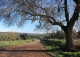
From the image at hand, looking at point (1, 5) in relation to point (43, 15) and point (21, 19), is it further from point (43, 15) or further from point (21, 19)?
point (43, 15)

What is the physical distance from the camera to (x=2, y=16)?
2619 cm

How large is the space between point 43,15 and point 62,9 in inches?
114

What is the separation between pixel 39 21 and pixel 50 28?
201cm

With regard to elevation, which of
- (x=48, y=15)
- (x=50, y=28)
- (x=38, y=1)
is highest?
(x=38, y=1)

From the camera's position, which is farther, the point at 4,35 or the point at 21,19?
the point at 4,35

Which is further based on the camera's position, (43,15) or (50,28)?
(50,28)

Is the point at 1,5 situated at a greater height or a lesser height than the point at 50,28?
greater

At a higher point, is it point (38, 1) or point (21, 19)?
point (38, 1)

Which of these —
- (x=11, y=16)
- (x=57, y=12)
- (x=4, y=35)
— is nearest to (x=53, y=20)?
(x=57, y=12)

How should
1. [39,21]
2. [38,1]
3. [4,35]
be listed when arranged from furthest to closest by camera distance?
[4,35], [39,21], [38,1]

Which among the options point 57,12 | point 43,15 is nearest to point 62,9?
point 57,12

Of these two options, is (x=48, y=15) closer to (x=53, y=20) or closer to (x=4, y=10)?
(x=53, y=20)

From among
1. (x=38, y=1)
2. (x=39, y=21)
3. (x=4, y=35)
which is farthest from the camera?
(x=4, y=35)

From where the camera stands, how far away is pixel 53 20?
1037 inches
